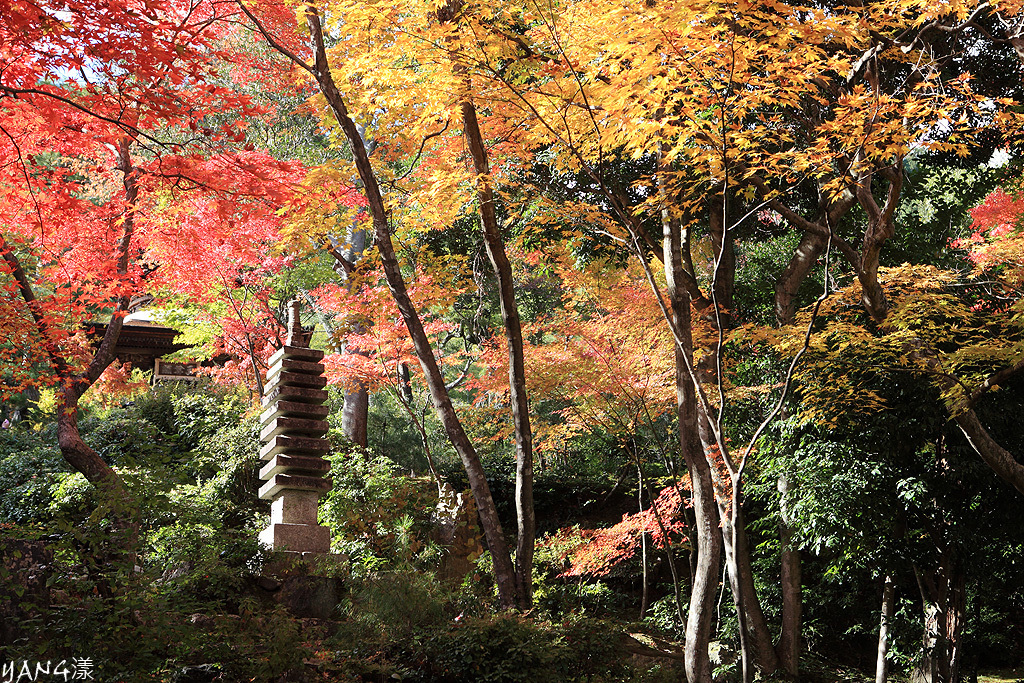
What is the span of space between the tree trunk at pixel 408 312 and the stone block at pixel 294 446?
5.75ft

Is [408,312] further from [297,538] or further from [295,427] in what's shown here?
[297,538]

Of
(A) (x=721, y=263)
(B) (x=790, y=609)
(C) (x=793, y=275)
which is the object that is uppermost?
→ (C) (x=793, y=275)

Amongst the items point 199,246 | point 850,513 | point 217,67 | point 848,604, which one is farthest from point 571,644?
point 217,67

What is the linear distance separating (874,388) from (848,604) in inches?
129

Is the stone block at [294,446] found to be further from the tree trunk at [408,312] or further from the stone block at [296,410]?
the tree trunk at [408,312]

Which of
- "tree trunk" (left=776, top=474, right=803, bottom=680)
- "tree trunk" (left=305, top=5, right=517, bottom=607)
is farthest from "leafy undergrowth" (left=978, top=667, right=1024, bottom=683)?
"tree trunk" (left=305, top=5, right=517, bottom=607)

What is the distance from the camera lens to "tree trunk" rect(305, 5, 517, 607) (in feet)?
22.5

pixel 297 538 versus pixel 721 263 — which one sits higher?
pixel 721 263

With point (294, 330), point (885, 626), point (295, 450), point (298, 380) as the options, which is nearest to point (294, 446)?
point (295, 450)

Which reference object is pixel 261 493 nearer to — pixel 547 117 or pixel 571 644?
pixel 571 644

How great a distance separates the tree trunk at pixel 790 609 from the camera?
914 cm

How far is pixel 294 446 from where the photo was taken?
8039mm

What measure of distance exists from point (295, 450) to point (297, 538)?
882 mm

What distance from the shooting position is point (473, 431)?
49.9 feet
